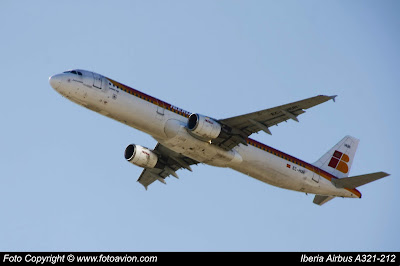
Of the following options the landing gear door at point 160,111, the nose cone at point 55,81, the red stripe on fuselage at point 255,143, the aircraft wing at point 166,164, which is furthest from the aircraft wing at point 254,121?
the nose cone at point 55,81

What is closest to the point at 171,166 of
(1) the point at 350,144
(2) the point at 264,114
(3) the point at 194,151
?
(3) the point at 194,151

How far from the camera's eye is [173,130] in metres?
56.4

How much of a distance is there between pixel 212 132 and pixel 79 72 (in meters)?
11.1

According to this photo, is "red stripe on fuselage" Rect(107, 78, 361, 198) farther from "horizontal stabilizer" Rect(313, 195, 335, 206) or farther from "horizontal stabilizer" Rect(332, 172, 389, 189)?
"horizontal stabilizer" Rect(313, 195, 335, 206)

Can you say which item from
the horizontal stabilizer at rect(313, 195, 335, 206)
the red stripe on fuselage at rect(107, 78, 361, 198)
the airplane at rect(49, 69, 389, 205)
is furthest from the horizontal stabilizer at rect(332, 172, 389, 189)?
the horizontal stabilizer at rect(313, 195, 335, 206)

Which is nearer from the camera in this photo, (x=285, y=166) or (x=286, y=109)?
(x=286, y=109)

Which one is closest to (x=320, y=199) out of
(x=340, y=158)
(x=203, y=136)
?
(x=340, y=158)

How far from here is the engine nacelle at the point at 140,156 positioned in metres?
63.5

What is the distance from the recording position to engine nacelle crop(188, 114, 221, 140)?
55594 mm

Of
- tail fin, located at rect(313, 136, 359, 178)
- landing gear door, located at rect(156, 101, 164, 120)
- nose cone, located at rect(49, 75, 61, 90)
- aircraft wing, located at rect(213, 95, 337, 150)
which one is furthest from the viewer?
tail fin, located at rect(313, 136, 359, 178)

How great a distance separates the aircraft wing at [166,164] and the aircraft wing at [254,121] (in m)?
7.53
